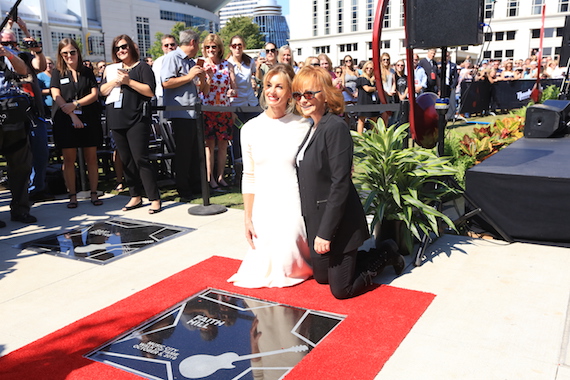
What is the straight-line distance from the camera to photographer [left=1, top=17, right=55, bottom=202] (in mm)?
6176

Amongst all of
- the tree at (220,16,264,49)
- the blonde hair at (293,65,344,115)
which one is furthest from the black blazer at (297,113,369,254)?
the tree at (220,16,264,49)

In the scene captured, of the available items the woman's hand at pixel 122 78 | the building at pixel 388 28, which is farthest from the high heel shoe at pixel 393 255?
the building at pixel 388 28

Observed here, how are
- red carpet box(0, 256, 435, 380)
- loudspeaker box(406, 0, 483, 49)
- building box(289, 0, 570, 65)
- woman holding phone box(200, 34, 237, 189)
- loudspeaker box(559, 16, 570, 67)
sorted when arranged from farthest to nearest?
building box(289, 0, 570, 65) < loudspeaker box(559, 16, 570, 67) < woman holding phone box(200, 34, 237, 189) < loudspeaker box(406, 0, 483, 49) < red carpet box(0, 256, 435, 380)

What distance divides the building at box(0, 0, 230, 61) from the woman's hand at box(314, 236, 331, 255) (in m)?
78.3

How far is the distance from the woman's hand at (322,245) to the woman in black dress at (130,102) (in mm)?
3316

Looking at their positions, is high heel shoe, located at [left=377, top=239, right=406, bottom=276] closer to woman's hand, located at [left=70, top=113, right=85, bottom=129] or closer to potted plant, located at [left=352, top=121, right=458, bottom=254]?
potted plant, located at [left=352, top=121, right=458, bottom=254]

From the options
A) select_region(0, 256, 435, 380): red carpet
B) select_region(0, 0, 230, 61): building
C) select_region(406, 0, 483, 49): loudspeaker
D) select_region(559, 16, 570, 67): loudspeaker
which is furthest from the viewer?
select_region(0, 0, 230, 61): building

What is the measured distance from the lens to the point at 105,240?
17.4 feet

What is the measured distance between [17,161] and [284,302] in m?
3.81

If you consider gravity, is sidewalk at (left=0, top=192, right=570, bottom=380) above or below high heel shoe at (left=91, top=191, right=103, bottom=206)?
below

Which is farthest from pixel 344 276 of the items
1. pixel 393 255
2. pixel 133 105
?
pixel 133 105

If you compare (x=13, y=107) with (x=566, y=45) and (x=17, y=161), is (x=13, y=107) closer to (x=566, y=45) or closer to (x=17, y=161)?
(x=17, y=161)

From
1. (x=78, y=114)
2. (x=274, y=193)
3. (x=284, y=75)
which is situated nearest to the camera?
(x=284, y=75)

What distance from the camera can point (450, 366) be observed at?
2.79 m
